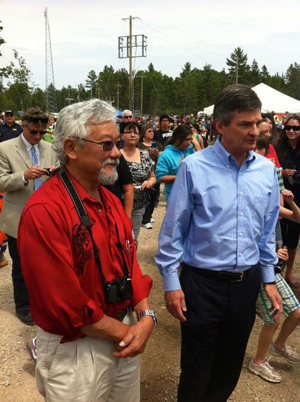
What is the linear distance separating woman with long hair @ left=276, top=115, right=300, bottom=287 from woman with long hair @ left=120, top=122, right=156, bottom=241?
1729 mm

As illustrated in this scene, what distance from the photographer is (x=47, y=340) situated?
Result: 5.48 feet

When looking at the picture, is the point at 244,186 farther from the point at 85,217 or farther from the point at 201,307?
the point at 85,217

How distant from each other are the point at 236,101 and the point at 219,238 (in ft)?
2.58

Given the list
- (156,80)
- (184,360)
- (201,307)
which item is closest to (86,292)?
(201,307)

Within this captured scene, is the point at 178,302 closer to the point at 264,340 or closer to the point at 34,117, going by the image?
the point at 264,340

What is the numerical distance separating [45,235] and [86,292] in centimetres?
33

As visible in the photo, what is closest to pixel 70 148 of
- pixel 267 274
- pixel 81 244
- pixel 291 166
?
pixel 81 244

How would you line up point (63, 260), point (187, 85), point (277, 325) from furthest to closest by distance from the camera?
point (187, 85)
point (277, 325)
point (63, 260)

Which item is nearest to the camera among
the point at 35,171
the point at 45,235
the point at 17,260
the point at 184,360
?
the point at 45,235

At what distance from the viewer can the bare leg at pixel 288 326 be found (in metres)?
3.07

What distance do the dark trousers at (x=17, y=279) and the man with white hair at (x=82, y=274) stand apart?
7.45ft

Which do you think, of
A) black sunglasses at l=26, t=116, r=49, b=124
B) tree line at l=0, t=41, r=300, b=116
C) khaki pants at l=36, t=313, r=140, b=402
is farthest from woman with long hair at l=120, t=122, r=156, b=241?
tree line at l=0, t=41, r=300, b=116

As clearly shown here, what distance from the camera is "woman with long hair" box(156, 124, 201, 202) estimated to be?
479 cm

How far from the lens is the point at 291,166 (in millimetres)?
4770
